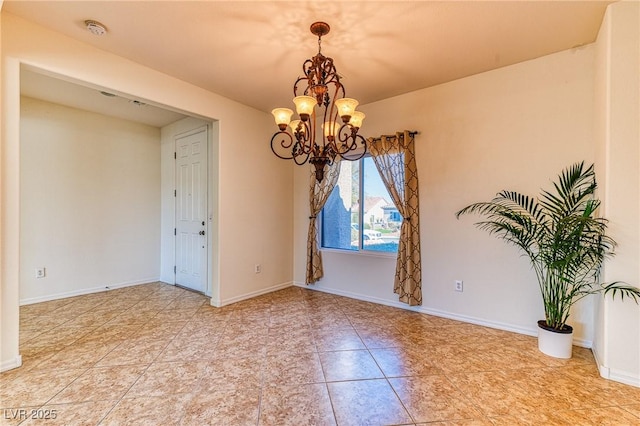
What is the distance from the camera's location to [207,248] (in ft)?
13.8

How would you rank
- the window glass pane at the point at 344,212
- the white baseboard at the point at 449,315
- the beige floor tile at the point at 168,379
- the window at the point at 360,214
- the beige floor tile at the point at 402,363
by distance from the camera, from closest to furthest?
the beige floor tile at the point at 168,379 < the beige floor tile at the point at 402,363 < the white baseboard at the point at 449,315 < the window at the point at 360,214 < the window glass pane at the point at 344,212

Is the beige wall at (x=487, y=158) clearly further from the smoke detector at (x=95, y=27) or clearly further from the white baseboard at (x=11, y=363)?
the white baseboard at (x=11, y=363)

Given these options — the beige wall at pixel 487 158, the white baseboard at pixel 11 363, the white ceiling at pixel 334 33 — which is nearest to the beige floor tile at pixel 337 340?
the beige wall at pixel 487 158

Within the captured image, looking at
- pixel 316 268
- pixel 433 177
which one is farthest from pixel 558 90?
pixel 316 268

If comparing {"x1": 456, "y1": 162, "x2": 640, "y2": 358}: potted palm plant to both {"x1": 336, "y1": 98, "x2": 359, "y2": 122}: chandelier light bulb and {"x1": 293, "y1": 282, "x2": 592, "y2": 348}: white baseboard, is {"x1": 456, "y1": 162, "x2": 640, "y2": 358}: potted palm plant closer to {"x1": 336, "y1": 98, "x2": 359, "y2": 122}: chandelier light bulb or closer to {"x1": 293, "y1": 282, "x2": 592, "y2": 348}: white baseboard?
{"x1": 293, "y1": 282, "x2": 592, "y2": 348}: white baseboard

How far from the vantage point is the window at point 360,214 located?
12.7 feet

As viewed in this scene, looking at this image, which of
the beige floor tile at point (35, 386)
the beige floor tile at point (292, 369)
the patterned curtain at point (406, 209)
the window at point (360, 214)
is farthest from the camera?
the window at point (360, 214)

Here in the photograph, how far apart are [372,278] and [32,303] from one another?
14.9 ft

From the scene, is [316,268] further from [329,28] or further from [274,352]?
[329,28]

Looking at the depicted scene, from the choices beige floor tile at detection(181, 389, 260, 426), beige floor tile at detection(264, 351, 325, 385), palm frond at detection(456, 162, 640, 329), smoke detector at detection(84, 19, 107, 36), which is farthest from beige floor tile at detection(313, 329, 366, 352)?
smoke detector at detection(84, 19, 107, 36)

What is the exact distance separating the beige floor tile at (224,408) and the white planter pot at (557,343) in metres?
2.46

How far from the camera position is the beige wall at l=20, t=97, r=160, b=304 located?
12.5 ft

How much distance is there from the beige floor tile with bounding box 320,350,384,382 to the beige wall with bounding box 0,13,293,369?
6.34 ft

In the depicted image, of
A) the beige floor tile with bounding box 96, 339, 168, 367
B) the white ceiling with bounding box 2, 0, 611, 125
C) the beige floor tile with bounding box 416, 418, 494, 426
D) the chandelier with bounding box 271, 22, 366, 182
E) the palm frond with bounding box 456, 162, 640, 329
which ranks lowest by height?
the beige floor tile with bounding box 96, 339, 168, 367
